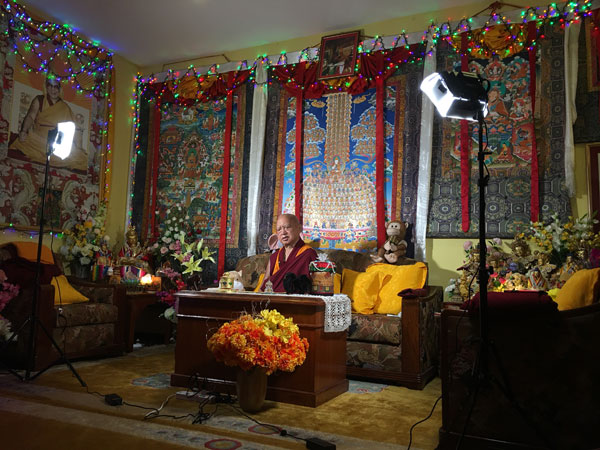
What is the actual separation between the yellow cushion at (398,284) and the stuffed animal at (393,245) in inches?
9.0

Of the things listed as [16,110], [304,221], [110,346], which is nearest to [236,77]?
[304,221]

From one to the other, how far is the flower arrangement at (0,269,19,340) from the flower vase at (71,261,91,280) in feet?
5.53

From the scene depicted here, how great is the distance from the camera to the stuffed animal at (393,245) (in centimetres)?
521

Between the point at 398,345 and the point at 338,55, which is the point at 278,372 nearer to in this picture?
the point at 398,345

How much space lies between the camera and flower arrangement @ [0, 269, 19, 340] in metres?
4.20

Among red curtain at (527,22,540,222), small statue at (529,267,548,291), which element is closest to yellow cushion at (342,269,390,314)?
small statue at (529,267,548,291)

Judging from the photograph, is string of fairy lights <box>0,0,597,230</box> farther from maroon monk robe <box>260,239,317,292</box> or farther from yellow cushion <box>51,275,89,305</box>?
maroon monk robe <box>260,239,317,292</box>

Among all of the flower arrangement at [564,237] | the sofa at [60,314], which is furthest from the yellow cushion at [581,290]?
the sofa at [60,314]

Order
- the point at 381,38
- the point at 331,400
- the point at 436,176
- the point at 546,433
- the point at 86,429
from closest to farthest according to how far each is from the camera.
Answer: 1. the point at 546,433
2. the point at 86,429
3. the point at 331,400
4. the point at 436,176
5. the point at 381,38

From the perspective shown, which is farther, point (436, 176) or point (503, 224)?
point (436, 176)

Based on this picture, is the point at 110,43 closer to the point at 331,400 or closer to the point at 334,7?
the point at 334,7

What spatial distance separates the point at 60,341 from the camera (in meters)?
4.50

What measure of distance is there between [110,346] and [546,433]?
409 cm

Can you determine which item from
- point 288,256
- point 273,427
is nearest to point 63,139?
point 288,256
